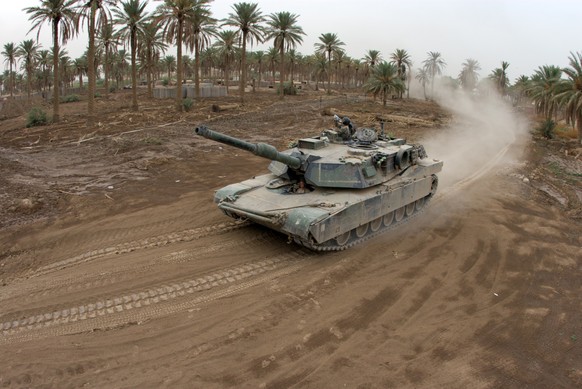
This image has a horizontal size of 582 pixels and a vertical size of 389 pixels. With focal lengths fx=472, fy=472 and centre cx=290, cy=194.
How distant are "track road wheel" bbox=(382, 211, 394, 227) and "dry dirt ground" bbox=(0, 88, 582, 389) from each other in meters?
0.42

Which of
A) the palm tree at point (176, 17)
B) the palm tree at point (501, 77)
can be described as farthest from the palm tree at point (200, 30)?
the palm tree at point (501, 77)

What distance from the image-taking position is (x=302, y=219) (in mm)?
9312

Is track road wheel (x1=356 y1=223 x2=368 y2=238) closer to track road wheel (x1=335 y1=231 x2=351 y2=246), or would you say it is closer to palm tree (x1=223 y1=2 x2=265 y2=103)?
track road wheel (x1=335 y1=231 x2=351 y2=246)

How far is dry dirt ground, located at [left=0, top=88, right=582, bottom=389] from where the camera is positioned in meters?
6.49

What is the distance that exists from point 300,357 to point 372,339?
49.0 inches

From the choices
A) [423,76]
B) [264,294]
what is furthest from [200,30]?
[423,76]

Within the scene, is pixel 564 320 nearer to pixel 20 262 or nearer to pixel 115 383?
pixel 115 383

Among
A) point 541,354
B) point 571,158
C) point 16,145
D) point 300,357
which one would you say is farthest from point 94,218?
point 571,158

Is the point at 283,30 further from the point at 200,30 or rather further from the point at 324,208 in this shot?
the point at 324,208

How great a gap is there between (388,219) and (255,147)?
4249mm

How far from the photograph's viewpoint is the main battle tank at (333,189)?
9609 millimetres

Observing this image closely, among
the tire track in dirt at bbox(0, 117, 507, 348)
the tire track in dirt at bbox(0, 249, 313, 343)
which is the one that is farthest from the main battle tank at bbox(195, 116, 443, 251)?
the tire track in dirt at bbox(0, 117, 507, 348)

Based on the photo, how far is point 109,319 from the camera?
7.42m

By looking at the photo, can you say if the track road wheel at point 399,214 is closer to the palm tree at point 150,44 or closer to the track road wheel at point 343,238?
the track road wheel at point 343,238
